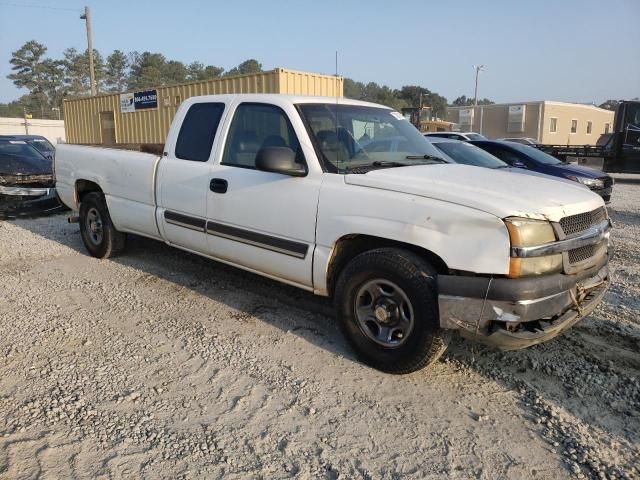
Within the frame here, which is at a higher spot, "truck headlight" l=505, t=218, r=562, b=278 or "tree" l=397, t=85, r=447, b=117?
"tree" l=397, t=85, r=447, b=117

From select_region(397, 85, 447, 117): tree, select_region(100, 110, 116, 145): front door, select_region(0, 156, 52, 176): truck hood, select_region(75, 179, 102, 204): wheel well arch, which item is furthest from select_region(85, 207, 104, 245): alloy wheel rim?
select_region(397, 85, 447, 117): tree

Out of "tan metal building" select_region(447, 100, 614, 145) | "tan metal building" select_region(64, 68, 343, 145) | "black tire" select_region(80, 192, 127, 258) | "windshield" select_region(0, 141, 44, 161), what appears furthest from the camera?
"tan metal building" select_region(447, 100, 614, 145)

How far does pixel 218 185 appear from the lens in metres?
4.51

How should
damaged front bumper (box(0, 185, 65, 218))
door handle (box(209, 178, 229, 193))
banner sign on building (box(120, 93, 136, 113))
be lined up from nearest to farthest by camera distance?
door handle (box(209, 178, 229, 193)) → damaged front bumper (box(0, 185, 65, 218)) → banner sign on building (box(120, 93, 136, 113))

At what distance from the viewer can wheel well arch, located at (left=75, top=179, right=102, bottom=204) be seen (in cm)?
638

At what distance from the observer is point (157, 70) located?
7906 cm

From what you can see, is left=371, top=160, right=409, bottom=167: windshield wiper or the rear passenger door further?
the rear passenger door

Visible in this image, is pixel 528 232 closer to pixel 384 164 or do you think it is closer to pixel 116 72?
pixel 384 164

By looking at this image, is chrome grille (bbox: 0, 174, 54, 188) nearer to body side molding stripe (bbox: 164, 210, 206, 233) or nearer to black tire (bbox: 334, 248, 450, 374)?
body side molding stripe (bbox: 164, 210, 206, 233)

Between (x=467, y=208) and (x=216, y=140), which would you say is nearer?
(x=467, y=208)

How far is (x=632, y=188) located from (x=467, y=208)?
15.7 meters

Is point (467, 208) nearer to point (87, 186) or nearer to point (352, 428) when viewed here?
point (352, 428)

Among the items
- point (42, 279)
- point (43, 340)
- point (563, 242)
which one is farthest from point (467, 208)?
point (42, 279)

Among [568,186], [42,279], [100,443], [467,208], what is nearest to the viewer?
[100,443]
